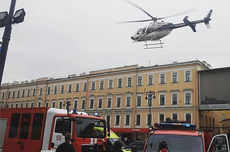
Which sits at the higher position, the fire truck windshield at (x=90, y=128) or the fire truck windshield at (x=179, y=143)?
the fire truck windshield at (x=90, y=128)

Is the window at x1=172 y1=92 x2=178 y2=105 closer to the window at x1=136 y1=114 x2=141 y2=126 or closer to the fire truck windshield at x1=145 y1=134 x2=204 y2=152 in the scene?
the window at x1=136 y1=114 x2=141 y2=126

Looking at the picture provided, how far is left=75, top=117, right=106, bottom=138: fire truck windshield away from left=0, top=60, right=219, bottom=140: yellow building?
→ 3232 centimetres

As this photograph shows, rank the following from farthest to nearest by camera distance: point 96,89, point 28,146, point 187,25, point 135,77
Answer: point 96,89, point 135,77, point 187,25, point 28,146

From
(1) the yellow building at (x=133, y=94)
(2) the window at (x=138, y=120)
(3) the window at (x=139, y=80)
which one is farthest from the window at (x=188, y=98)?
(3) the window at (x=139, y=80)

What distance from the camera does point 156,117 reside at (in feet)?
151

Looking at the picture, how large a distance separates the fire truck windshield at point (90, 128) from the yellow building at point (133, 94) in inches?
1273

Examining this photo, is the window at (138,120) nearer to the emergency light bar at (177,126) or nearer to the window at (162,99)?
the window at (162,99)

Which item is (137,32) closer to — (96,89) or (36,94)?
(96,89)

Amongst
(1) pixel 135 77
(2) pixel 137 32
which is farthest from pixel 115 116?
(2) pixel 137 32

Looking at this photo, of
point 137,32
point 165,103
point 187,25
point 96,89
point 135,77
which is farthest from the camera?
point 96,89

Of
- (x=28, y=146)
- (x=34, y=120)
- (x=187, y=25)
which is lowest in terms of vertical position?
(x=28, y=146)

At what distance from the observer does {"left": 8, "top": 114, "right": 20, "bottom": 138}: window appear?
1143 centimetres

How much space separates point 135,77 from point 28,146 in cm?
4014

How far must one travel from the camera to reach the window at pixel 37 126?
10570 millimetres
